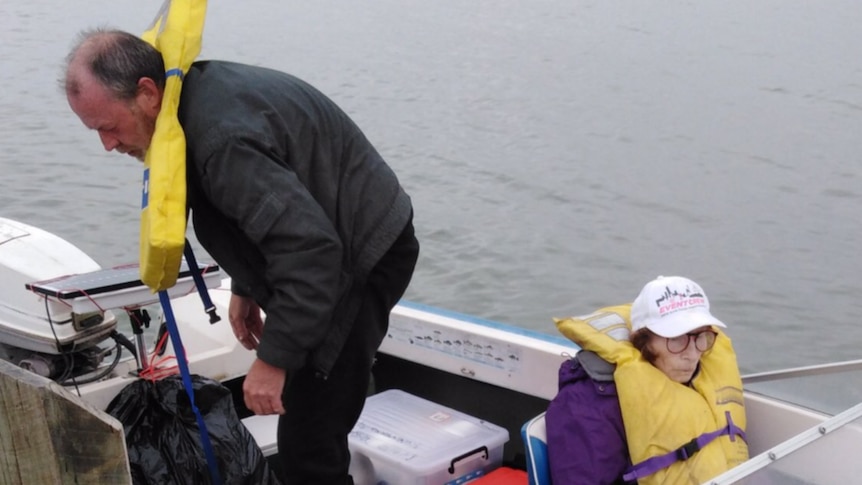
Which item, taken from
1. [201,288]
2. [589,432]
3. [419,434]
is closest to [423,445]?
[419,434]

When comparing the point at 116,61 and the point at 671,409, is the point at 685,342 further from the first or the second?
the point at 116,61

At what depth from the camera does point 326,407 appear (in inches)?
92.2

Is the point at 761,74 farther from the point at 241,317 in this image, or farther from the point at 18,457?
the point at 18,457

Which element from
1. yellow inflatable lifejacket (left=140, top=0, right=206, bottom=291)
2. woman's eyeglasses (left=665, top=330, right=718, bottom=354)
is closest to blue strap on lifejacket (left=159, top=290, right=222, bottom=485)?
yellow inflatable lifejacket (left=140, top=0, right=206, bottom=291)

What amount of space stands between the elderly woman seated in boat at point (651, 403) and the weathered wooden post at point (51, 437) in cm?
108

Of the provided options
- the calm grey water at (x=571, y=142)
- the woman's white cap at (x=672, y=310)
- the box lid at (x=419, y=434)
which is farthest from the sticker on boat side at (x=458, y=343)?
the calm grey water at (x=571, y=142)

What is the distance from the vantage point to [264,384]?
6.71ft

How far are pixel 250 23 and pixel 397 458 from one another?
34.7 ft

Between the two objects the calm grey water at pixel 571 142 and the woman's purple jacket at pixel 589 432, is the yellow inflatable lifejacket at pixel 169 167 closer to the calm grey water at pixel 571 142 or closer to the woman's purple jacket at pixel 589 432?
the woman's purple jacket at pixel 589 432

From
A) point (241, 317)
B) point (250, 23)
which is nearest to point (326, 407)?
point (241, 317)

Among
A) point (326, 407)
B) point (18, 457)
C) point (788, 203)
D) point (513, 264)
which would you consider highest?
point (18, 457)

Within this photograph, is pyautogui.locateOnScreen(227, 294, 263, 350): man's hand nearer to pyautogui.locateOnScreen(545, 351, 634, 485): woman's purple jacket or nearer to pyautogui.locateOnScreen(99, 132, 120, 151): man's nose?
pyautogui.locateOnScreen(99, 132, 120, 151): man's nose

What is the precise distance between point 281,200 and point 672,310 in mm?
1022

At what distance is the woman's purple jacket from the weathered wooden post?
1044 millimetres
